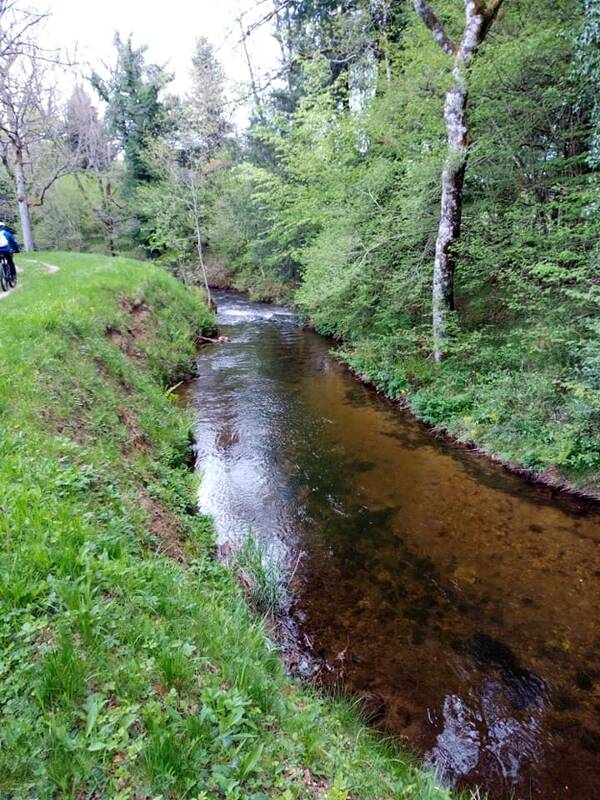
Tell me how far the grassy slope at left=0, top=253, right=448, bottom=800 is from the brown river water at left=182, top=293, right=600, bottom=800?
690mm

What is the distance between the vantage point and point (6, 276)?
10289 millimetres

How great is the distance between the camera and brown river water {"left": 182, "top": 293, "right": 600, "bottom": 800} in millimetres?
3270

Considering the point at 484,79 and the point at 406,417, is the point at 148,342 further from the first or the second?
the point at 484,79

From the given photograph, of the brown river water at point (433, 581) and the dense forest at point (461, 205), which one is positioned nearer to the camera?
the brown river water at point (433, 581)

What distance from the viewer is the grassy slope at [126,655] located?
189 cm

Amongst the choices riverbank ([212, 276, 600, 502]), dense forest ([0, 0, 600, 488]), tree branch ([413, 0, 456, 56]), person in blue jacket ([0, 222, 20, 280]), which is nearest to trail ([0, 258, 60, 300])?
person in blue jacket ([0, 222, 20, 280])

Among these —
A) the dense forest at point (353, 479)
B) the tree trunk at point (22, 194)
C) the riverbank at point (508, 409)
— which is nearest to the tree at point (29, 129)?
the tree trunk at point (22, 194)

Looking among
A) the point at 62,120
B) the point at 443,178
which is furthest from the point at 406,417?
the point at 62,120

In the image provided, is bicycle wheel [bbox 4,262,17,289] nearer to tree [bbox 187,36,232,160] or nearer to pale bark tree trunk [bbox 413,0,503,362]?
pale bark tree trunk [bbox 413,0,503,362]

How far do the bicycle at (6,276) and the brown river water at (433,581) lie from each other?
6.09 m

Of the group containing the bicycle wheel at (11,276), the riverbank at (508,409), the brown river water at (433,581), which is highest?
the bicycle wheel at (11,276)

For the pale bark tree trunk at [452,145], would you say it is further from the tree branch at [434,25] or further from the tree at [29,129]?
the tree at [29,129]

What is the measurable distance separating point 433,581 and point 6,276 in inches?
442

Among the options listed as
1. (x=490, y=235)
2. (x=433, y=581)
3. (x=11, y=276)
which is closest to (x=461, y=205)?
(x=490, y=235)
